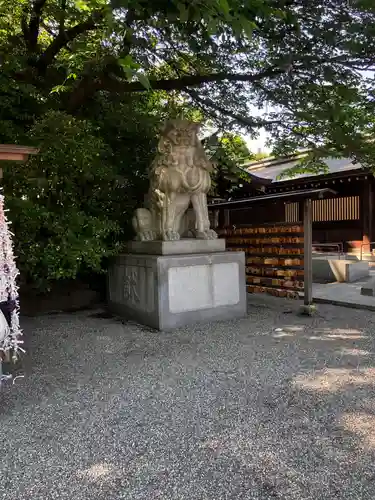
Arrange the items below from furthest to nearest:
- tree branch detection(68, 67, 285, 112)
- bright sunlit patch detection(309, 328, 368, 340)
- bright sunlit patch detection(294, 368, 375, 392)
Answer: tree branch detection(68, 67, 285, 112)
bright sunlit patch detection(309, 328, 368, 340)
bright sunlit patch detection(294, 368, 375, 392)

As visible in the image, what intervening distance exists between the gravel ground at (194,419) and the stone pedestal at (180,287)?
2.01 ft

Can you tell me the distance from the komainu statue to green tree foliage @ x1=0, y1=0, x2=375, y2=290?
0.86 meters

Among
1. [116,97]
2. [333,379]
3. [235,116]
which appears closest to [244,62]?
[235,116]

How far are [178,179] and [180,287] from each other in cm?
159

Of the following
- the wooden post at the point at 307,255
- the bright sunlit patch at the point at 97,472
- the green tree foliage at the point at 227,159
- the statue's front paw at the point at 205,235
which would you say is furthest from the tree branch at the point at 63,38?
the bright sunlit patch at the point at 97,472

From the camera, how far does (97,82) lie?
6711 mm

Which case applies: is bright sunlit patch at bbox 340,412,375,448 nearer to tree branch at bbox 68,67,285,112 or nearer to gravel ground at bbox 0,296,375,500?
gravel ground at bbox 0,296,375,500

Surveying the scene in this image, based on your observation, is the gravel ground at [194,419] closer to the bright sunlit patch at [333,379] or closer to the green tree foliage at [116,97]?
the bright sunlit patch at [333,379]

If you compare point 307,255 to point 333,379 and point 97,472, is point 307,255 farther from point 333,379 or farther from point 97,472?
point 97,472

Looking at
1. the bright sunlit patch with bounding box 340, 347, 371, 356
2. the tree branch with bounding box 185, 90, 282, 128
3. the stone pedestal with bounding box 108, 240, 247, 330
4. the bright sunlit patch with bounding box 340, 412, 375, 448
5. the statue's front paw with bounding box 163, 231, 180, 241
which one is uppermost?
the tree branch with bounding box 185, 90, 282, 128

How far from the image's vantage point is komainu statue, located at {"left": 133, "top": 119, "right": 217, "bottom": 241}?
618cm

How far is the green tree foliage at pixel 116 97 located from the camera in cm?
605

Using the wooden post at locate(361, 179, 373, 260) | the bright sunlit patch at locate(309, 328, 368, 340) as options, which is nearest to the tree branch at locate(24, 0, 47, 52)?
the bright sunlit patch at locate(309, 328, 368, 340)

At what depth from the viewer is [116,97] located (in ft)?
26.5
